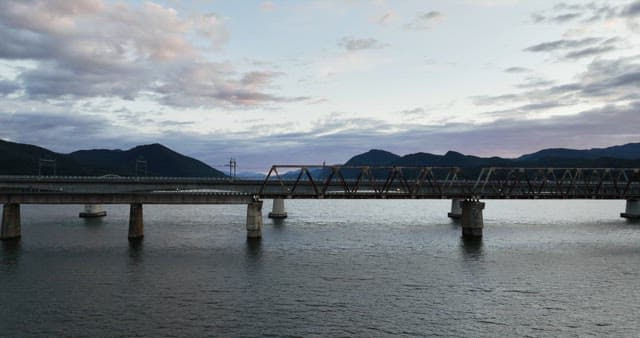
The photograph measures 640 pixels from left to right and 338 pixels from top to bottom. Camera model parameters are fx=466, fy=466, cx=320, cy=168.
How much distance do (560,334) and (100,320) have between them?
127 feet

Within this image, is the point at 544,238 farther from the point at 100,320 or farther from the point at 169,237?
the point at 100,320

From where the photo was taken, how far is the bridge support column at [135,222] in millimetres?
89000

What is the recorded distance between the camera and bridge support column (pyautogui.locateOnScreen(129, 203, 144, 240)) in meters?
89.0

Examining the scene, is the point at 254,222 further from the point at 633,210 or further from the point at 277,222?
the point at 633,210

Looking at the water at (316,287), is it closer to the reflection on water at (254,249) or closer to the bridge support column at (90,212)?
the reflection on water at (254,249)

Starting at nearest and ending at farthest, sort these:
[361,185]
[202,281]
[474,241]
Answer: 1. [202,281]
2. [474,241]
3. [361,185]

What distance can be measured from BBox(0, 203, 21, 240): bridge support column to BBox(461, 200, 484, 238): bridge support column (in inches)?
3480

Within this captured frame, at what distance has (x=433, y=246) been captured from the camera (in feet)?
275

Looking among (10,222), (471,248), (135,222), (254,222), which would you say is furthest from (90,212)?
(471,248)

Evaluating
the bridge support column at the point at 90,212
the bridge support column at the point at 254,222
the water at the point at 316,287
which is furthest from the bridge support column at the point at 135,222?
the bridge support column at the point at 90,212

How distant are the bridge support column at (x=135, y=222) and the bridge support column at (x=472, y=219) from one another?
216 feet

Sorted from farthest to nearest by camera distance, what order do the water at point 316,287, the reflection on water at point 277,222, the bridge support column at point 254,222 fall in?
the reflection on water at point 277,222 → the bridge support column at point 254,222 → the water at point 316,287

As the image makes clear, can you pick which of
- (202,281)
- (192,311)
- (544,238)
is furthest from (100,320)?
(544,238)

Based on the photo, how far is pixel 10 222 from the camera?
8612 centimetres
